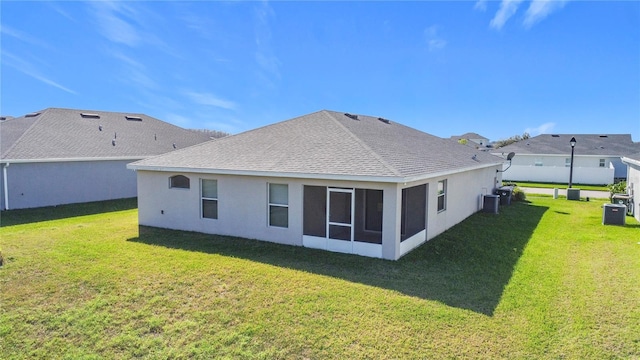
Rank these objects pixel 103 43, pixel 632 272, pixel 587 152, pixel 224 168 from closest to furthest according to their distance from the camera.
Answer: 1. pixel 632 272
2. pixel 224 168
3. pixel 103 43
4. pixel 587 152

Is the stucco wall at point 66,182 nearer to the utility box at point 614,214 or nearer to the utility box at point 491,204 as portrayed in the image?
the utility box at point 491,204

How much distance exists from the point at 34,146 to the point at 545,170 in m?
37.9

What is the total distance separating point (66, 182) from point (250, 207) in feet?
41.6

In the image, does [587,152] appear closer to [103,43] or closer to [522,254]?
[522,254]

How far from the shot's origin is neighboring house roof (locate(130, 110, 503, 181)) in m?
9.90

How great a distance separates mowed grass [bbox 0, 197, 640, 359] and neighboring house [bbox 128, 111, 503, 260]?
2.28 ft

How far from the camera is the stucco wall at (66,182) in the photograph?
662 inches

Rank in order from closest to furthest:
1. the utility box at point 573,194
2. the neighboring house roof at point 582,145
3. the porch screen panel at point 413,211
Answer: the porch screen panel at point 413,211
the utility box at point 573,194
the neighboring house roof at point 582,145

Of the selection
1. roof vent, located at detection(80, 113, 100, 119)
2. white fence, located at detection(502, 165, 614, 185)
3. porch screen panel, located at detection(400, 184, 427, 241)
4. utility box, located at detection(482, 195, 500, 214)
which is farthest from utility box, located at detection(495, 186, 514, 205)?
roof vent, located at detection(80, 113, 100, 119)

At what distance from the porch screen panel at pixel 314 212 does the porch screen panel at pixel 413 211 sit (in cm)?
276

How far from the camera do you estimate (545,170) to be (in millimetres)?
33938

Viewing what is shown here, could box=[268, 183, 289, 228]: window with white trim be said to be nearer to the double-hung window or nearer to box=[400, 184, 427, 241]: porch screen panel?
box=[400, 184, 427, 241]: porch screen panel

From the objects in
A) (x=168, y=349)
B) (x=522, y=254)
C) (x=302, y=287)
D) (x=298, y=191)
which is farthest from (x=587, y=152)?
(x=168, y=349)

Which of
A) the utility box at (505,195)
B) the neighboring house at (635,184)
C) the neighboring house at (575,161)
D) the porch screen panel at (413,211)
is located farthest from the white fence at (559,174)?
the porch screen panel at (413,211)
